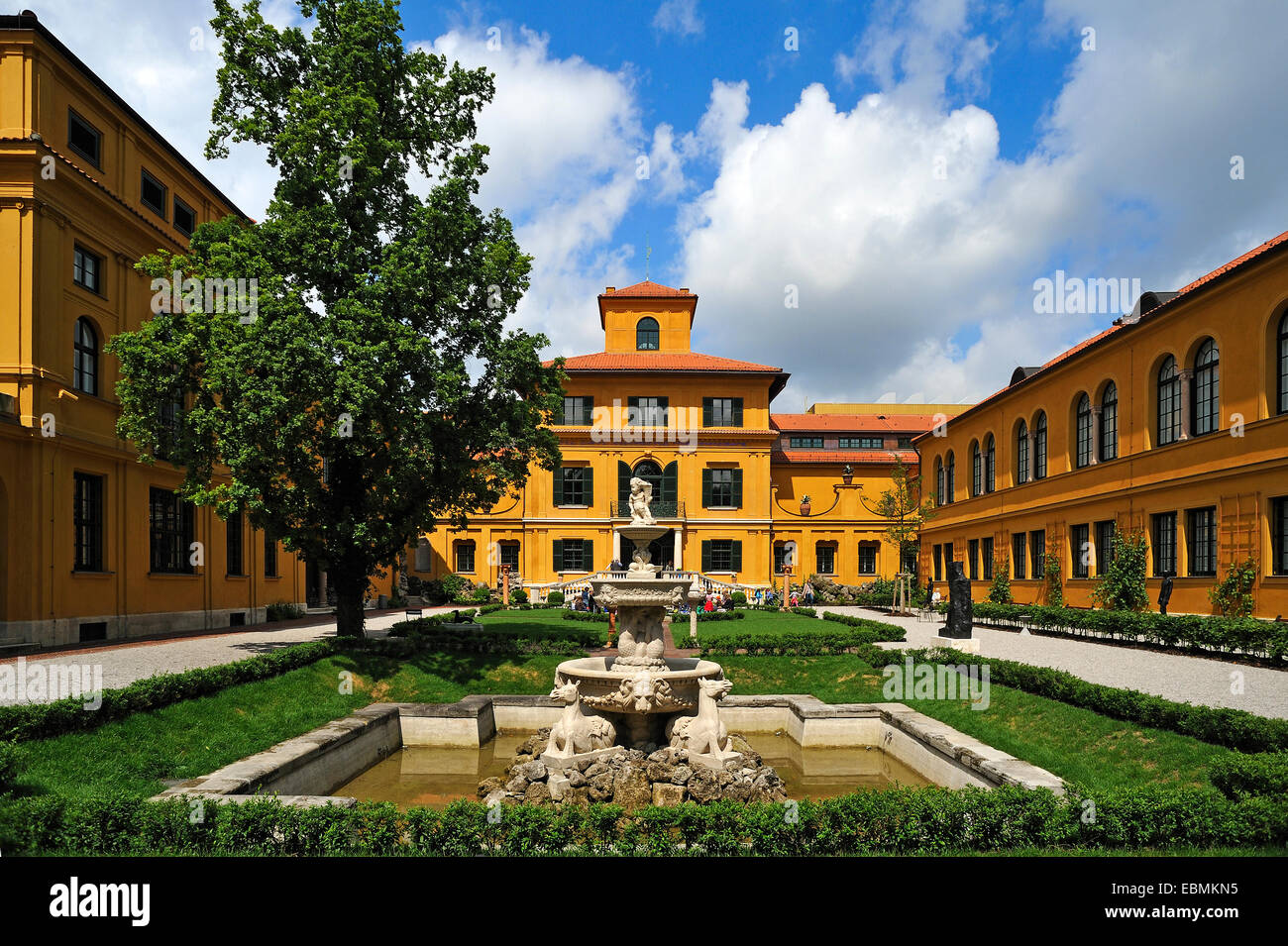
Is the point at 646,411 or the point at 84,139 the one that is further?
the point at 646,411

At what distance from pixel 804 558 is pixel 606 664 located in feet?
114

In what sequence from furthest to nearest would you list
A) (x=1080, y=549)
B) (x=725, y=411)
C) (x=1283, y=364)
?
(x=725, y=411)
(x=1080, y=549)
(x=1283, y=364)

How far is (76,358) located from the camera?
19.6 m

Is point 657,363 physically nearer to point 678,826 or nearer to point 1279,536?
point 1279,536

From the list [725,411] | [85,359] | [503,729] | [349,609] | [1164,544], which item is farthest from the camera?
[725,411]

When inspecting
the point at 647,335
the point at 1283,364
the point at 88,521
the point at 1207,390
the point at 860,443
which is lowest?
the point at 88,521

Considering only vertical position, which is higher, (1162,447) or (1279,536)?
(1162,447)

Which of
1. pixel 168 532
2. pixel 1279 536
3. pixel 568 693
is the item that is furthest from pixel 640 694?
pixel 168 532

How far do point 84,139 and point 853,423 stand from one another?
46328 mm

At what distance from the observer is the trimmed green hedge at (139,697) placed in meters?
8.97

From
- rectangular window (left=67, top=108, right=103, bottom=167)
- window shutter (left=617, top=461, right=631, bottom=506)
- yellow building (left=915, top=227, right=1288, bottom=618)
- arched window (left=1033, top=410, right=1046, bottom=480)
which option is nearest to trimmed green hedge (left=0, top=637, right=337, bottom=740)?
rectangular window (left=67, top=108, right=103, bottom=167)

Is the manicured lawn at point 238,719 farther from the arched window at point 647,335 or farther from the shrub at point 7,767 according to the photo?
the arched window at point 647,335

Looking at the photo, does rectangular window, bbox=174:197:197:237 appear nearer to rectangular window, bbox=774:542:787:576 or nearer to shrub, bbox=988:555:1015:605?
rectangular window, bbox=774:542:787:576

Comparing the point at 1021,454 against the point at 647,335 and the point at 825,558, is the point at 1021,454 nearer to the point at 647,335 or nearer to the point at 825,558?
the point at 825,558
